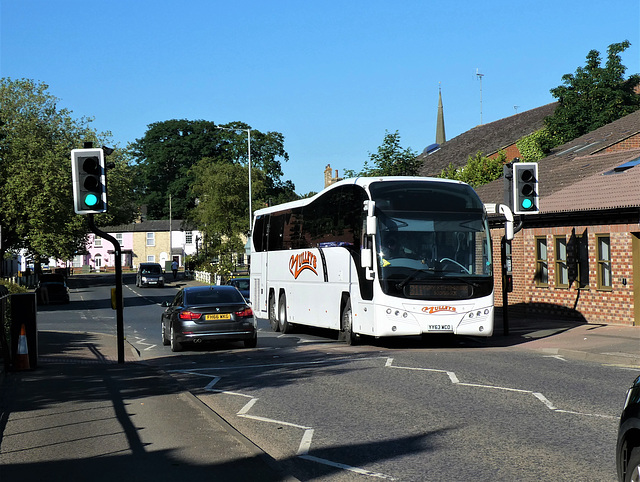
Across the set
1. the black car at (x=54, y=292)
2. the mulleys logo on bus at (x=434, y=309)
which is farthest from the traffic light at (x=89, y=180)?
the black car at (x=54, y=292)

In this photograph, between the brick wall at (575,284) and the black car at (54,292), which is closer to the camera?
the brick wall at (575,284)

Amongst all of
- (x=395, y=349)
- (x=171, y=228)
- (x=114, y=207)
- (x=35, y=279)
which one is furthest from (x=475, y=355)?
(x=171, y=228)

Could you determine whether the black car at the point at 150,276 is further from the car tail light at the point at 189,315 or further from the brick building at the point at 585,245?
the car tail light at the point at 189,315

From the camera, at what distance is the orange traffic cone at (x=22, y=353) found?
1443cm

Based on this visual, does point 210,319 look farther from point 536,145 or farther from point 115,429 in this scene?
point 536,145

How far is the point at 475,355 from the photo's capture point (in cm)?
1738

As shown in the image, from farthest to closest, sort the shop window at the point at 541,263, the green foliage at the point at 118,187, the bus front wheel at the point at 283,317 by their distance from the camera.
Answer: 1. the green foliage at the point at 118,187
2. the shop window at the point at 541,263
3. the bus front wheel at the point at 283,317

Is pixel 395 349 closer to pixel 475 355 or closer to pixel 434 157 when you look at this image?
pixel 475 355

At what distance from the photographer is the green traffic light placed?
14.2m

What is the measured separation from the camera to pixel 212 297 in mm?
19797

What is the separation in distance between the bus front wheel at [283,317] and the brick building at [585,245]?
27.0 feet

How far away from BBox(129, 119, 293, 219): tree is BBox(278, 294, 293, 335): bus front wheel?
73804mm

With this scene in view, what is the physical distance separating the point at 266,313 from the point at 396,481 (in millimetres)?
20341

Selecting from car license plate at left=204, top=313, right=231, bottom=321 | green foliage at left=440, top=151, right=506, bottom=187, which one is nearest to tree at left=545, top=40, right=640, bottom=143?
green foliage at left=440, top=151, right=506, bottom=187
